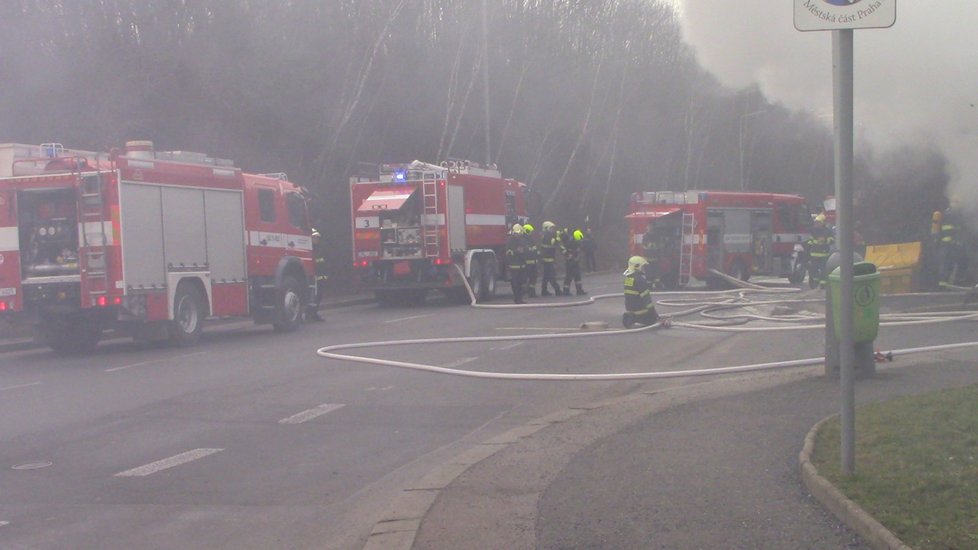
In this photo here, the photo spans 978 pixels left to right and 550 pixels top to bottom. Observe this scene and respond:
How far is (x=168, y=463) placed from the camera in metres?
7.90

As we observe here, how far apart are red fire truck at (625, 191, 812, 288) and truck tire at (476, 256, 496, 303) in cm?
400

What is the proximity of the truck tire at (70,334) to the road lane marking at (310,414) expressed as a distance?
6.96 metres

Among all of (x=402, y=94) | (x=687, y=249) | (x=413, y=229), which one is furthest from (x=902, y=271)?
(x=402, y=94)

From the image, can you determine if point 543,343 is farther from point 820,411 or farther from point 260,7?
point 260,7

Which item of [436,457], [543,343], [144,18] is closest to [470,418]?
[436,457]

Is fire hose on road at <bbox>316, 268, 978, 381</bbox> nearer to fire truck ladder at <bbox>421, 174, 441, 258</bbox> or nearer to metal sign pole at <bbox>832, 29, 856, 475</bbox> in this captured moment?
fire truck ladder at <bbox>421, 174, 441, 258</bbox>

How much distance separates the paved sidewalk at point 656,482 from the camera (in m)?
5.33

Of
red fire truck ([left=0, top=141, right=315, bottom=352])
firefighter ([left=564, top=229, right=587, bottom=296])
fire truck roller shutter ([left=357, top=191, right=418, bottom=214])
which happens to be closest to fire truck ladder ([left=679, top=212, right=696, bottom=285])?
firefighter ([left=564, top=229, right=587, bottom=296])

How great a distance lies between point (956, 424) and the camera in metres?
7.16

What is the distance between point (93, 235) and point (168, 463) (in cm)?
799

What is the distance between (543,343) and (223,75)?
12.5 m

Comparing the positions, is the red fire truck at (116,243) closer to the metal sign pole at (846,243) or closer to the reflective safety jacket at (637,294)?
the reflective safety jacket at (637,294)

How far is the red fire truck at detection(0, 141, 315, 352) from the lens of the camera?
588 inches

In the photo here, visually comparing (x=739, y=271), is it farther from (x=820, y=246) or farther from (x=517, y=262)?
(x=517, y=262)
